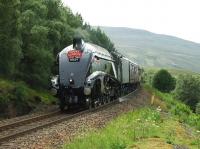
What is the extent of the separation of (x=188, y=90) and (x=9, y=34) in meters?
107

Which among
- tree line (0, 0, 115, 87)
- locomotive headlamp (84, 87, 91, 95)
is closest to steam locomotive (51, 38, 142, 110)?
locomotive headlamp (84, 87, 91, 95)

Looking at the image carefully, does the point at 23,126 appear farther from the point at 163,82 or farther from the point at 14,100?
the point at 163,82

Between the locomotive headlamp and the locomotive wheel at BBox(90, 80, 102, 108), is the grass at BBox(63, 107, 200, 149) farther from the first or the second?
the locomotive wheel at BBox(90, 80, 102, 108)

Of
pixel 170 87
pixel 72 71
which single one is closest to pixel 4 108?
pixel 72 71

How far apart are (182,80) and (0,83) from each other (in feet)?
382

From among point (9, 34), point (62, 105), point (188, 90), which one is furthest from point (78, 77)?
point (188, 90)

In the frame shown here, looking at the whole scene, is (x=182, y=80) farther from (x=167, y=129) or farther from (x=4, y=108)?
(x=167, y=129)

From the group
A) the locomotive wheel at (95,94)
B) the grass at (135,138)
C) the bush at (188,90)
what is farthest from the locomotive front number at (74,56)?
the bush at (188,90)

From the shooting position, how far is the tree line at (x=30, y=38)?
3416cm

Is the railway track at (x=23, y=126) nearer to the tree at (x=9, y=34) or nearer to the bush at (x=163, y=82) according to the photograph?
the tree at (x=9, y=34)

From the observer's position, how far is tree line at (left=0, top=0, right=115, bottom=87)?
1345 inches

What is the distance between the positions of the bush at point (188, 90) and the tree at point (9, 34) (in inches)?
3793

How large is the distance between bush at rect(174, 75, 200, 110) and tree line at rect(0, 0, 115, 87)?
3269 inches

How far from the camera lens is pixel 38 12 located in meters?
44.5
